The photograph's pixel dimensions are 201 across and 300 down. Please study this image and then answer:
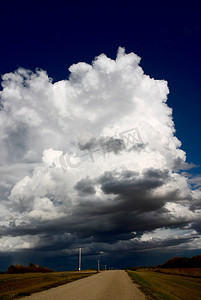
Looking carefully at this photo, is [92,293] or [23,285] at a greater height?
[23,285]

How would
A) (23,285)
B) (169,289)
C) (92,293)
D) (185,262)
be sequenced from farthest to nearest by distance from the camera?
(185,262), (23,285), (169,289), (92,293)

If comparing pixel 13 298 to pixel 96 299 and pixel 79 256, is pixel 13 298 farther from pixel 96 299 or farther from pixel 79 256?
pixel 79 256

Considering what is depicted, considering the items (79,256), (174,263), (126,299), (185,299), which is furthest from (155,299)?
(174,263)

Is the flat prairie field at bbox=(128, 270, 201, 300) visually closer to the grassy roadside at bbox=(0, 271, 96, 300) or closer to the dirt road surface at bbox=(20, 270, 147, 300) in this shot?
the dirt road surface at bbox=(20, 270, 147, 300)

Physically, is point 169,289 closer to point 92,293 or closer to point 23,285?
point 92,293

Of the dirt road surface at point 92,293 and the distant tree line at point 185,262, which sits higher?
the distant tree line at point 185,262

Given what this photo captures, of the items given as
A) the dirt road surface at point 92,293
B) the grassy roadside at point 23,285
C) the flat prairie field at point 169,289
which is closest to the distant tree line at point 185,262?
the flat prairie field at point 169,289

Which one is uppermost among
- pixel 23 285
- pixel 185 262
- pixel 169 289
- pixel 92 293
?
pixel 185 262

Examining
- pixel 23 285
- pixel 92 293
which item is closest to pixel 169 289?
pixel 92 293

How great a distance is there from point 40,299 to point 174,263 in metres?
191

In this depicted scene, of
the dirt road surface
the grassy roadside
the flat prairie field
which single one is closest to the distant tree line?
the flat prairie field

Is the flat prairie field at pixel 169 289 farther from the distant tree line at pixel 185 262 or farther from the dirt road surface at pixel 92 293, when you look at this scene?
the distant tree line at pixel 185 262

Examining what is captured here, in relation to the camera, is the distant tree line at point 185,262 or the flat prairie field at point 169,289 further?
the distant tree line at point 185,262

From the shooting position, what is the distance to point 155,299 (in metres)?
22.7
